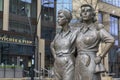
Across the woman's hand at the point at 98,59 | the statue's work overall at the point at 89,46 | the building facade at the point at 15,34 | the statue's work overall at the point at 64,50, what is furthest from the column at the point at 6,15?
the woman's hand at the point at 98,59

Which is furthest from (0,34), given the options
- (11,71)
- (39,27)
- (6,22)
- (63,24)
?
(63,24)

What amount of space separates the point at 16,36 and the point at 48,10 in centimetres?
880

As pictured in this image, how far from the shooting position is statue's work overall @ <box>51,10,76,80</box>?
6906 millimetres

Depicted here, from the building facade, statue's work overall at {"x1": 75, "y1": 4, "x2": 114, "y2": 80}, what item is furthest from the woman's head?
the building facade

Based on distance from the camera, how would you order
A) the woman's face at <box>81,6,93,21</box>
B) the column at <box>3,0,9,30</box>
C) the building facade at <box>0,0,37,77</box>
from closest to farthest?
the woman's face at <box>81,6,93,21</box>
the building facade at <box>0,0,37,77</box>
the column at <box>3,0,9,30</box>

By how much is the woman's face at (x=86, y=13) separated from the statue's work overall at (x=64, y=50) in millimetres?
384

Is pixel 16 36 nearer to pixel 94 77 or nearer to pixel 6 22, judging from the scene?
pixel 6 22

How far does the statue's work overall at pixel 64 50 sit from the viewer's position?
6906 millimetres

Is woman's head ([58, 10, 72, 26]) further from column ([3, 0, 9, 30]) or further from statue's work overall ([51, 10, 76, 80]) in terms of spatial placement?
column ([3, 0, 9, 30])

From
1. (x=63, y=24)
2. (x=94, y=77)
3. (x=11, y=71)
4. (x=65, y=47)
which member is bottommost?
(x=11, y=71)

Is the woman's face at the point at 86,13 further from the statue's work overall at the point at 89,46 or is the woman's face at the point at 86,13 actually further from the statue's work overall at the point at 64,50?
the statue's work overall at the point at 64,50

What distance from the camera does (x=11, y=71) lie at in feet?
98.4

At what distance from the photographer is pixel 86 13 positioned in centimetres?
686

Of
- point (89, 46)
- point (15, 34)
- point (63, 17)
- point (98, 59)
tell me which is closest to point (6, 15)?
point (15, 34)
